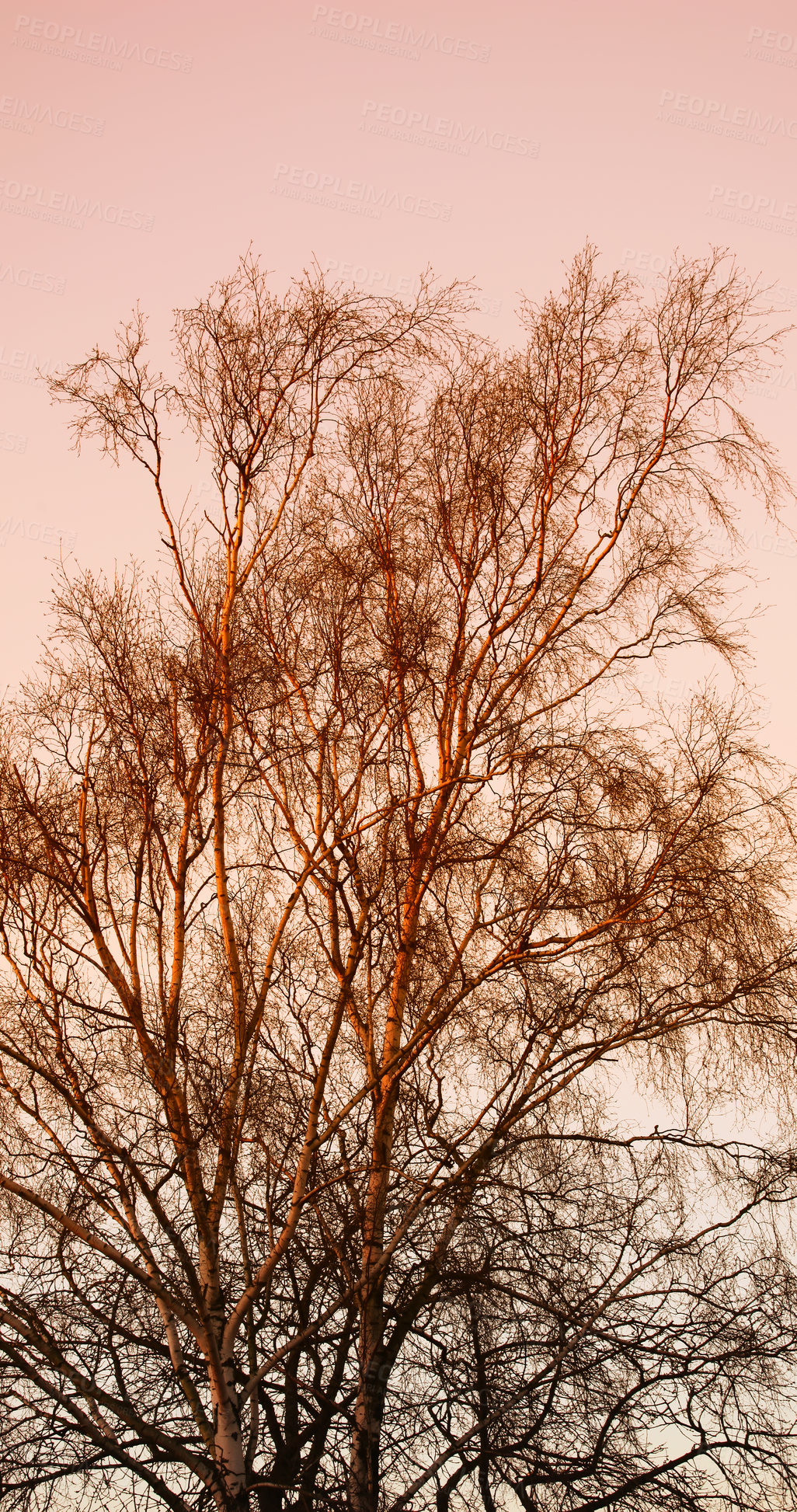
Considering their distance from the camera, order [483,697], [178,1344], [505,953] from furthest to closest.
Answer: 1. [483,697]
2. [505,953]
3. [178,1344]

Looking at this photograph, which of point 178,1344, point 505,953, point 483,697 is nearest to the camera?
point 178,1344

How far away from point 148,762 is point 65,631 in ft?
3.61

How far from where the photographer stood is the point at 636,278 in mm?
9758

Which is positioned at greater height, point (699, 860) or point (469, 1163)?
point (699, 860)

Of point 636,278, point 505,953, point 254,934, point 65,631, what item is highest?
point 636,278

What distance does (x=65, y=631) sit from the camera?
8.45 meters

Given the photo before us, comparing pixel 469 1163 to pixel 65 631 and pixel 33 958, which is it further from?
pixel 65 631

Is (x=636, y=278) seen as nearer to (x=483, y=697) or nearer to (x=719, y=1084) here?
(x=483, y=697)

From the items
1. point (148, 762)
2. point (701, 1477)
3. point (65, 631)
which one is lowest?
point (701, 1477)

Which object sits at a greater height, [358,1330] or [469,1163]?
[469,1163]

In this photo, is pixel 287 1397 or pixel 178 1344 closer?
pixel 178 1344

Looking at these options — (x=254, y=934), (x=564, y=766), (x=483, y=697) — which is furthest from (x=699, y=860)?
(x=254, y=934)

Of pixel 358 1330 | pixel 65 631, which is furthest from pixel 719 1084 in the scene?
pixel 65 631

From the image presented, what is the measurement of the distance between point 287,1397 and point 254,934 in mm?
3327
